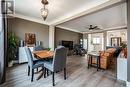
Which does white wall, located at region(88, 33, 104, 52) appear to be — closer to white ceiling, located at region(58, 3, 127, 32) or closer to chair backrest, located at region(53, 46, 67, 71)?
white ceiling, located at region(58, 3, 127, 32)

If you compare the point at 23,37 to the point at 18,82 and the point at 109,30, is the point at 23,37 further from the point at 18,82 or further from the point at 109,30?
the point at 109,30

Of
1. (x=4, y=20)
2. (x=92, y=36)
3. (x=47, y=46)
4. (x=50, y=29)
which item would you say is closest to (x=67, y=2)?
(x=4, y=20)

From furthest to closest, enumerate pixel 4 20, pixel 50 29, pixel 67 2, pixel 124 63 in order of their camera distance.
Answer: pixel 50 29, pixel 67 2, pixel 124 63, pixel 4 20

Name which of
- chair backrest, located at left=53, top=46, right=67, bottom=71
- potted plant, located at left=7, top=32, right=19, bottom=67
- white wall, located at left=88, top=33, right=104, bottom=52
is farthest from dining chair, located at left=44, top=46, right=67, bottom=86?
white wall, located at left=88, top=33, right=104, bottom=52

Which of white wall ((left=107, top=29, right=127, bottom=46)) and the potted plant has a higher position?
white wall ((left=107, top=29, right=127, bottom=46))

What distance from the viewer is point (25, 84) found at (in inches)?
105

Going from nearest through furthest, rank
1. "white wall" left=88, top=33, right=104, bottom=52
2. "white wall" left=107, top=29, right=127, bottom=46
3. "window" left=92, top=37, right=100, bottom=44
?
"white wall" left=107, top=29, right=127, bottom=46 → "white wall" left=88, top=33, right=104, bottom=52 → "window" left=92, top=37, right=100, bottom=44

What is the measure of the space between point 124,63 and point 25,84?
2.94m

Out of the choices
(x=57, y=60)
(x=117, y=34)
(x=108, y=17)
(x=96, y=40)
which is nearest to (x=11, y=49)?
(x=57, y=60)

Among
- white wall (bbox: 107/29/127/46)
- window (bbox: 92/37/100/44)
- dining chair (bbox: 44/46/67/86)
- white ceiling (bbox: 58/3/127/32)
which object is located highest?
white ceiling (bbox: 58/3/127/32)

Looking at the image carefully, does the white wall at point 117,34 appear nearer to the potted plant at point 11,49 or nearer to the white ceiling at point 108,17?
the white ceiling at point 108,17

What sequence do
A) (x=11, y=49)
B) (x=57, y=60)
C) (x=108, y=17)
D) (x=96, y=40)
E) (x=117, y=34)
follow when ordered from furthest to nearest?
(x=96, y=40) < (x=117, y=34) < (x=108, y=17) < (x=11, y=49) < (x=57, y=60)

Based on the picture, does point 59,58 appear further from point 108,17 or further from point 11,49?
point 108,17

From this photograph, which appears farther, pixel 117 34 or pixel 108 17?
pixel 117 34
